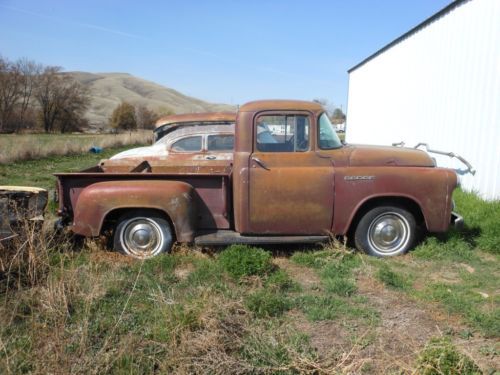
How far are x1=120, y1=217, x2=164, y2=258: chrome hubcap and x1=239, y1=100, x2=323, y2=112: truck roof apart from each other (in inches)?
74.1

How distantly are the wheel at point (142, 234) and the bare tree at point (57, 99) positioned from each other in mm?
47966

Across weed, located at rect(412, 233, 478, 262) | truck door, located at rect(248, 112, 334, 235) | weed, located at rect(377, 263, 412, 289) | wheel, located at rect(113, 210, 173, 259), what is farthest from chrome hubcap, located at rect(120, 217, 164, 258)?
weed, located at rect(412, 233, 478, 262)

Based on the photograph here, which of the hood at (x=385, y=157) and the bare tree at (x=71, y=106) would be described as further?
the bare tree at (x=71, y=106)

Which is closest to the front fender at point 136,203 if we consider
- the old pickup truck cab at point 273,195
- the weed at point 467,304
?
the old pickup truck cab at point 273,195

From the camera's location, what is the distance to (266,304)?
12.1 feet

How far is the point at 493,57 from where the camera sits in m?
7.51

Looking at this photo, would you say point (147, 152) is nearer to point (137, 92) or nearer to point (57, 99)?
point (57, 99)

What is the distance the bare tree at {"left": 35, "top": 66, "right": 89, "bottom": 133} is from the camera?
47.0 meters

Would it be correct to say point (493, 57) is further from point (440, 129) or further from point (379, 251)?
point (379, 251)

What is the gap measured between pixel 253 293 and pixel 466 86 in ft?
23.1

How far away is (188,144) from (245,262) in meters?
4.14

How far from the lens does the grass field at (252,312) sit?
9.27 ft

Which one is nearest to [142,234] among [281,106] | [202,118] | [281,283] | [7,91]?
[281,283]

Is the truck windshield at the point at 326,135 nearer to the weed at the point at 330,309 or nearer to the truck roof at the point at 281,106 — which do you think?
the truck roof at the point at 281,106
